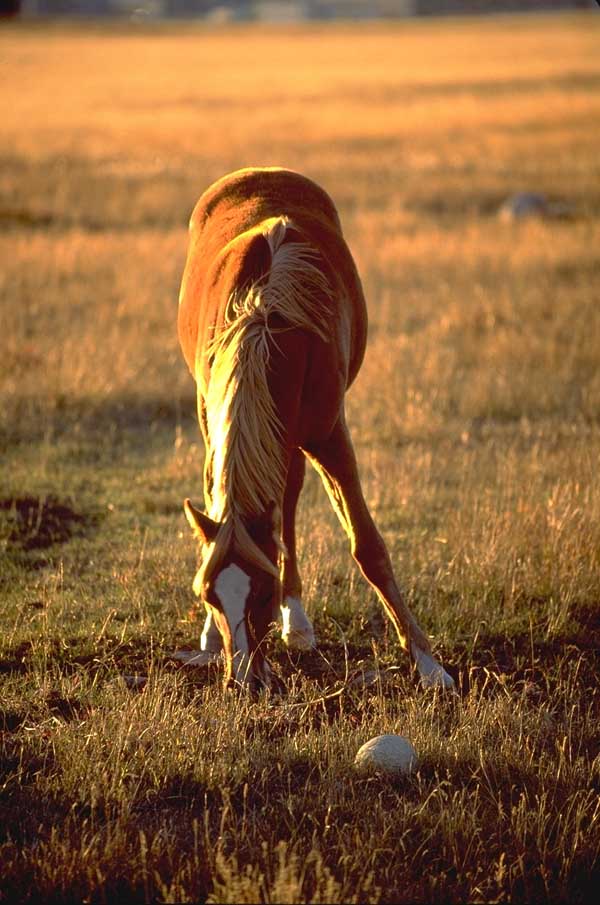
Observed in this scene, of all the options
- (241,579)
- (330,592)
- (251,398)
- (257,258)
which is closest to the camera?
(241,579)

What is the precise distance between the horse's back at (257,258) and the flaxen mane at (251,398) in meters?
0.09

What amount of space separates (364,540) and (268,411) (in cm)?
91

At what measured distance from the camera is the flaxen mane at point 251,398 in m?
3.55

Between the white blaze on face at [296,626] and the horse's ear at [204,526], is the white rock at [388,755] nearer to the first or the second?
the horse's ear at [204,526]

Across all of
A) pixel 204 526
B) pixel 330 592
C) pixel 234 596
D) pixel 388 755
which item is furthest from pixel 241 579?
pixel 330 592

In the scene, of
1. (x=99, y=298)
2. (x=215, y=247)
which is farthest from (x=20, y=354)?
(x=215, y=247)

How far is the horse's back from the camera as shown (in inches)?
165

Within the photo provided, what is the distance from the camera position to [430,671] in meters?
4.29

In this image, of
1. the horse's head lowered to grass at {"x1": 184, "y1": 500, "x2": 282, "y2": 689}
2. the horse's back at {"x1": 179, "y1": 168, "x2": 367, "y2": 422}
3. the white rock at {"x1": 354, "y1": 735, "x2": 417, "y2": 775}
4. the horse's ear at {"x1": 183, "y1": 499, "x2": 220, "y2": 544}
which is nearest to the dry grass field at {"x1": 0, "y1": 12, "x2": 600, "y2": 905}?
the white rock at {"x1": 354, "y1": 735, "x2": 417, "y2": 775}

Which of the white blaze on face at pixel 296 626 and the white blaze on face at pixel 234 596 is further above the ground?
the white blaze on face at pixel 234 596

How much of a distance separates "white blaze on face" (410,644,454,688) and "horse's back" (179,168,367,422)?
3.54 ft

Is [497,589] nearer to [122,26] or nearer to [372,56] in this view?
[372,56]

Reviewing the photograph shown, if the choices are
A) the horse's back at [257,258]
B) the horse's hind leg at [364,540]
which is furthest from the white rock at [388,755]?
the horse's back at [257,258]

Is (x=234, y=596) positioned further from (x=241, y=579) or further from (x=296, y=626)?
(x=296, y=626)
